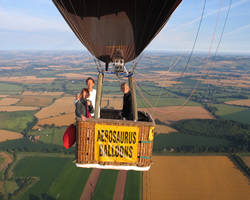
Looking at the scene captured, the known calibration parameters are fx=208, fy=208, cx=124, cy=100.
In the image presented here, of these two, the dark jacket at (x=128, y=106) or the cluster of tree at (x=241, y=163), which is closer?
the dark jacket at (x=128, y=106)

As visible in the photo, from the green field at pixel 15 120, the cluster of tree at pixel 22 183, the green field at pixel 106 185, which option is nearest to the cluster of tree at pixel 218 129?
the green field at pixel 106 185

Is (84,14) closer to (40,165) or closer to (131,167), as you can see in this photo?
(131,167)

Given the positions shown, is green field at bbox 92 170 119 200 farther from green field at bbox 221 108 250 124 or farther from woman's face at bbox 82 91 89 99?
green field at bbox 221 108 250 124

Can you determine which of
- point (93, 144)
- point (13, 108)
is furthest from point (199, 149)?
point (13, 108)

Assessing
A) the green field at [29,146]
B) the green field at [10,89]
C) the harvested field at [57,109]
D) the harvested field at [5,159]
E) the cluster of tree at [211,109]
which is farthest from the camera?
the green field at [10,89]

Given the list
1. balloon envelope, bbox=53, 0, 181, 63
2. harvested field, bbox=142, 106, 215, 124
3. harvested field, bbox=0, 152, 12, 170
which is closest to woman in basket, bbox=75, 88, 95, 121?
balloon envelope, bbox=53, 0, 181, 63

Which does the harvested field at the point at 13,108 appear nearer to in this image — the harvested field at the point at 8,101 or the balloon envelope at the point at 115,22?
the harvested field at the point at 8,101

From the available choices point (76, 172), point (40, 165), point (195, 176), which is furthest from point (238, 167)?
point (40, 165)
